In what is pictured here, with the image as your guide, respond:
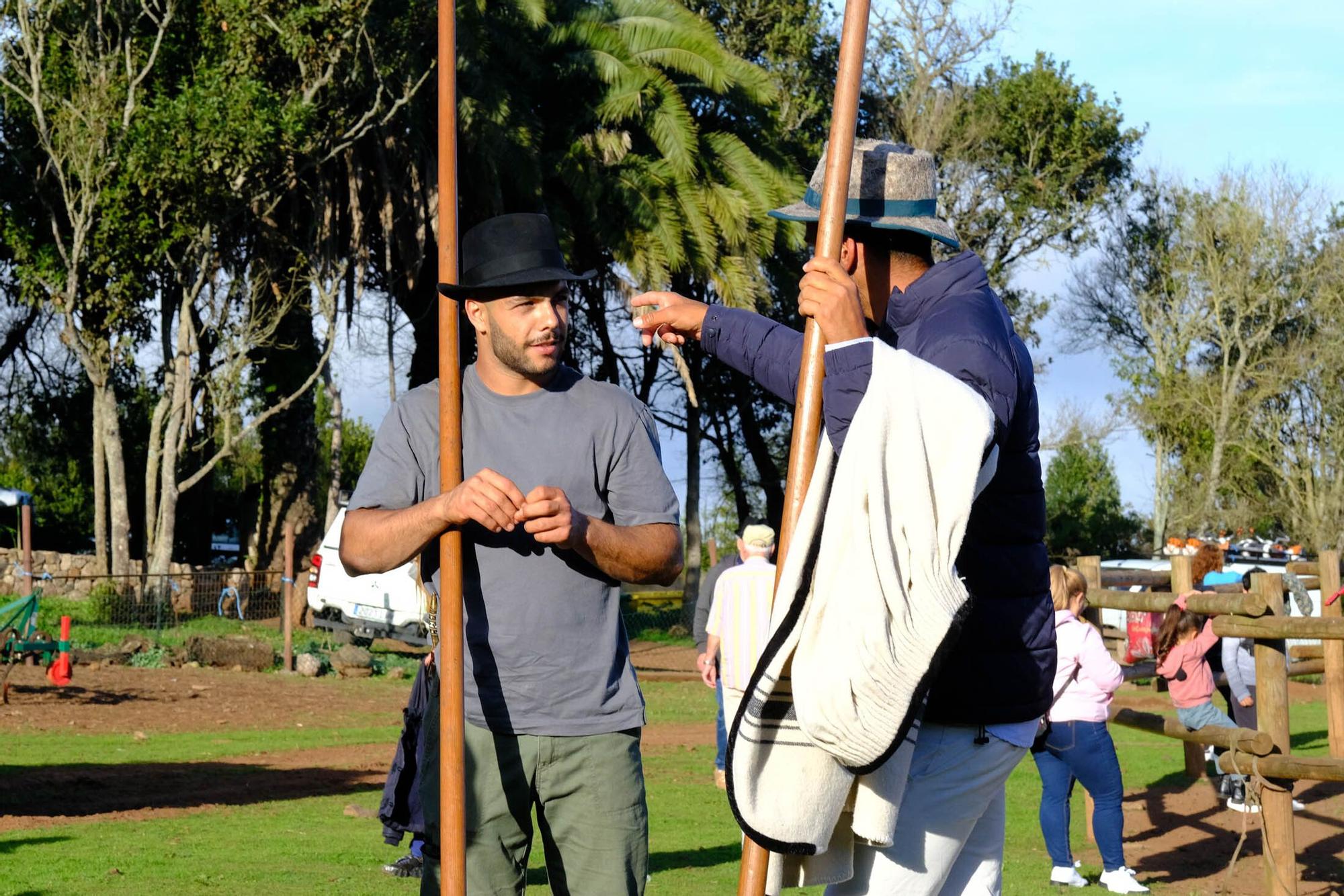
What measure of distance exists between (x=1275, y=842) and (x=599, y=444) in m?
5.34

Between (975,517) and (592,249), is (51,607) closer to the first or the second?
(592,249)

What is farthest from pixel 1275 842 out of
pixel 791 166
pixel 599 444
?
pixel 791 166

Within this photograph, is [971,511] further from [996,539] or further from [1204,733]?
[1204,733]

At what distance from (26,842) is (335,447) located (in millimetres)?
19437

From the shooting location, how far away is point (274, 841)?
9211 mm

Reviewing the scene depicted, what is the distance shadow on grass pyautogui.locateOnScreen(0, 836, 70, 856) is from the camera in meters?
8.66

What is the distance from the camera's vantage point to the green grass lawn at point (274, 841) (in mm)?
7836

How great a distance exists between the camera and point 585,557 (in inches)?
155

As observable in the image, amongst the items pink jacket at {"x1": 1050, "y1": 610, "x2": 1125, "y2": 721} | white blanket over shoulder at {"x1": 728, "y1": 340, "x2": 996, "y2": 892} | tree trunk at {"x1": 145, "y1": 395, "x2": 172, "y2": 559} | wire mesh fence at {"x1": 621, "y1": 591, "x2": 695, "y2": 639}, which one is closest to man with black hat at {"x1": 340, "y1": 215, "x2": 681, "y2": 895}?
white blanket over shoulder at {"x1": 728, "y1": 340, "x2": 996, "y2": 892}

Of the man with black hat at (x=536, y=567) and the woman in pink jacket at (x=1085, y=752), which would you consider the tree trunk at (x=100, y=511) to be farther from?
the man with black hat at (x=536, y=567)

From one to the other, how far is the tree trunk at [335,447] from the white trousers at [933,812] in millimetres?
23779

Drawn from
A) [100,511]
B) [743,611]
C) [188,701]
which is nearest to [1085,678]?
[743,611]

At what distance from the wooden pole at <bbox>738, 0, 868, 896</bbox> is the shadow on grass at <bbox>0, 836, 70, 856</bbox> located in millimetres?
6801

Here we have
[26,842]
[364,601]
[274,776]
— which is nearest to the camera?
[26,842]
